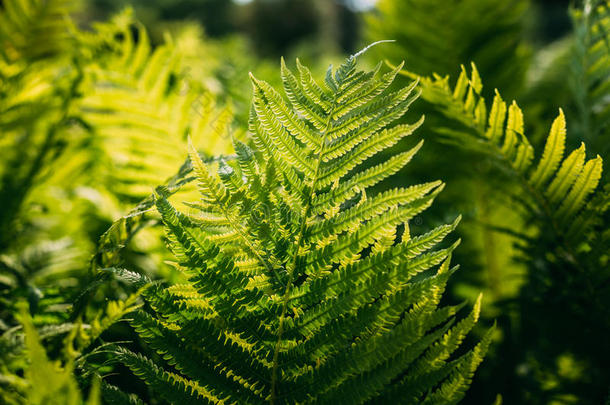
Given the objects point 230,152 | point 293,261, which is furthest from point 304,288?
point 230,152

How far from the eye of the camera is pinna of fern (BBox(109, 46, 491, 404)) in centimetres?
49

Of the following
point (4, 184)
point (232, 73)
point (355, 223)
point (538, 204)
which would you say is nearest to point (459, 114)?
point (538, 204)

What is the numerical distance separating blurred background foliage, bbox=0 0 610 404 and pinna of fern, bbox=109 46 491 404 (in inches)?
5.6

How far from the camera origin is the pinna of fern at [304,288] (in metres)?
0.49

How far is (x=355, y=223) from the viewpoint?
0.52m

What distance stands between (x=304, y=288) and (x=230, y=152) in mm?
588

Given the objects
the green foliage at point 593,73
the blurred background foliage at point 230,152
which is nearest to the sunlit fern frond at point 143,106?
the blurred background foliage at point 230,152

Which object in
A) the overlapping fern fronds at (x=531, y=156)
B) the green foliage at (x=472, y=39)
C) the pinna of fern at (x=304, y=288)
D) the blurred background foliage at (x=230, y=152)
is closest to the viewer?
the pinna of fern at (x=304, y=288)

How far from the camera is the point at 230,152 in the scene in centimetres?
104

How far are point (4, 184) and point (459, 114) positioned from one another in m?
0.97

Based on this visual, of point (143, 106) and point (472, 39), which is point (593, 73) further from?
point (143, 106)

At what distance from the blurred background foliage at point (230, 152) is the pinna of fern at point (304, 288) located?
14cm

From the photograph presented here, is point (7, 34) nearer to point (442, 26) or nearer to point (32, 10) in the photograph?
point (32, 10)

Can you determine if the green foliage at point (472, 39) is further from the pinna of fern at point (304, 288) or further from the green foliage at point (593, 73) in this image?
the pinna of fern at point (304, 288)
